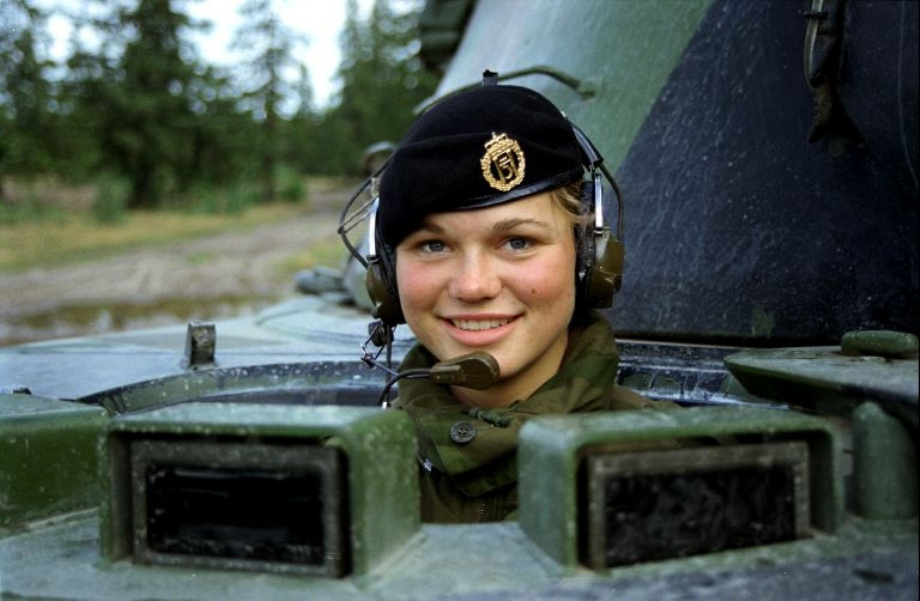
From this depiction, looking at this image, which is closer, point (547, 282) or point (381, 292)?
point (547, 282)

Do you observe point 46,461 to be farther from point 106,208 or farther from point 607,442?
point 106,208

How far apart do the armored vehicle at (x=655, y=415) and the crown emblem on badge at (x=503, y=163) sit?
0.50 m

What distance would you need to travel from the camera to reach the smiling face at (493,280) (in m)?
1.96

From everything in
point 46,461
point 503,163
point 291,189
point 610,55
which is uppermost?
point 291,189

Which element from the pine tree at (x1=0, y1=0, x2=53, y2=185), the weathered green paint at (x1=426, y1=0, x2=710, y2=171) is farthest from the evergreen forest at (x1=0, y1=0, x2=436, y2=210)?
the weathered green paint at (x1=426, y1=0, x2=710, y2=171)

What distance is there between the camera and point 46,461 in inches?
71.0

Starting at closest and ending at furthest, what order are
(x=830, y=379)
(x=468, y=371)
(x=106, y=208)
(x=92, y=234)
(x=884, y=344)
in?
1. (x=830, y=379)
2. (x=884, y=344)
3. (x=468, y=371)
4. (x=92, y=234)
5. (x=106, y=208)

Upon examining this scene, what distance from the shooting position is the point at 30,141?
976 inches

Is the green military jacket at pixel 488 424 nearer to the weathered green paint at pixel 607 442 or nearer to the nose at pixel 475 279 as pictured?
the nose at pixel 475 279

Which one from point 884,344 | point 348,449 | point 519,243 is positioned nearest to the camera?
point 348,449

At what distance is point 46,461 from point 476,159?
33.2 inches

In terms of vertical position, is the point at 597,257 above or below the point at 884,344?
above

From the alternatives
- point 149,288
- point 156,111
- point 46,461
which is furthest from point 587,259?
point 156,111

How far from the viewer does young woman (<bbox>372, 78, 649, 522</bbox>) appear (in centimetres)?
192
